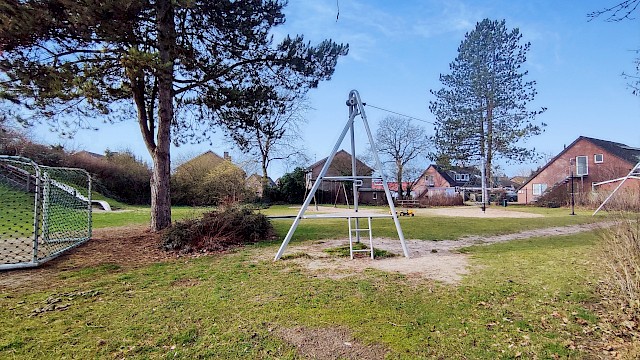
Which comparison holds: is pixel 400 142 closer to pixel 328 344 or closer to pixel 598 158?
pixel 598 158

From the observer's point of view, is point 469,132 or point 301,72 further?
point 469,132

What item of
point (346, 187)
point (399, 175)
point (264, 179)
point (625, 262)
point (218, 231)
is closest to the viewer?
point (625, 262)

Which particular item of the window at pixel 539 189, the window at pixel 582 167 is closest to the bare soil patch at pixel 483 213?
the window at pixel 582 167

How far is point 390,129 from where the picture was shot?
1337 inches

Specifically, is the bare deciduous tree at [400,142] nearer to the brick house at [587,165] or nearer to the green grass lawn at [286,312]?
the brick house at [587,165]

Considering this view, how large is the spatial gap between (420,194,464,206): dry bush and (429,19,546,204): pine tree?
3448 mm

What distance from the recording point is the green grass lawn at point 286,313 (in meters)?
2.64

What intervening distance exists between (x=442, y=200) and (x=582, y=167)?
1271 centimetres

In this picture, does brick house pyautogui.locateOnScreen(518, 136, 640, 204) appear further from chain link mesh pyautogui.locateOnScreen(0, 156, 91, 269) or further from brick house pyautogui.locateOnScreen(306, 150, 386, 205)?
chain link mesh pyautogui.locateOnScreen(0, 156, 91, 269)

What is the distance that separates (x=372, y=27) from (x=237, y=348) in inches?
242

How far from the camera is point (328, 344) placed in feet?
8.89

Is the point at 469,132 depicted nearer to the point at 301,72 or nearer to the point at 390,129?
the point at 390,129

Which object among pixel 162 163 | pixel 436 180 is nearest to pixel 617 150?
pixel 436 180

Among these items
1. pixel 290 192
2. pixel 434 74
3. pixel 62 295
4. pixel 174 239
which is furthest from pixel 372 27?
pixel 434 74
